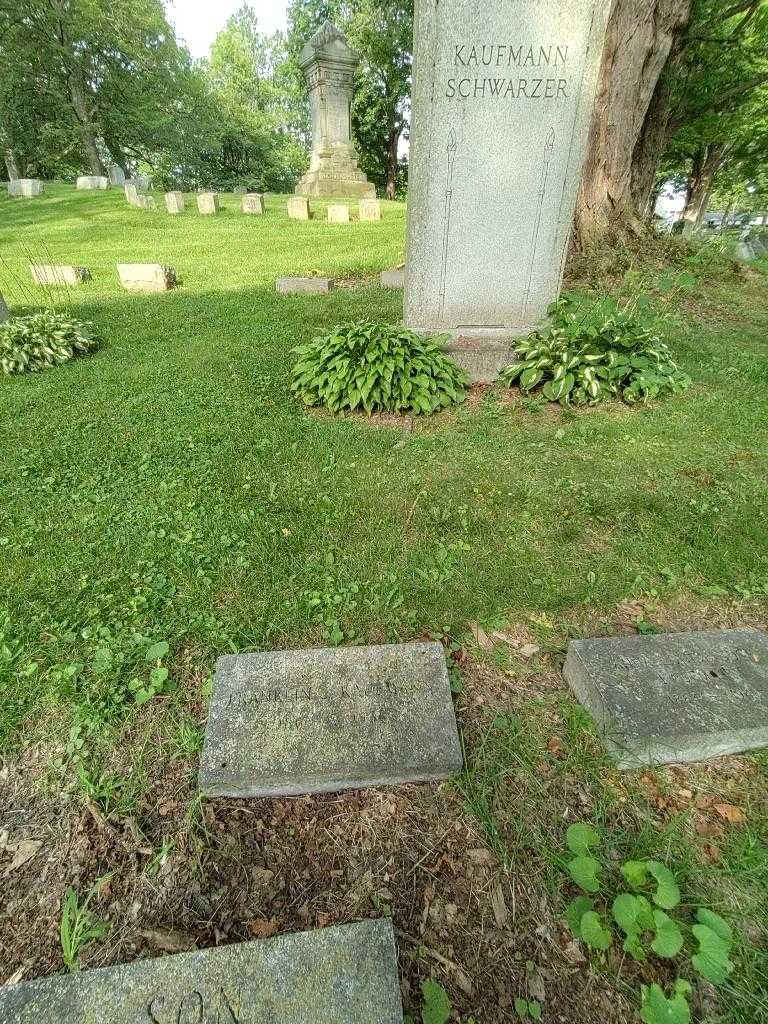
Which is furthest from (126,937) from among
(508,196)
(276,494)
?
(508,196)

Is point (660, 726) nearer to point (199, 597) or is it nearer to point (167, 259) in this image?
point (199, 597)

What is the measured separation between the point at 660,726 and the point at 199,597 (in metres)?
2.06

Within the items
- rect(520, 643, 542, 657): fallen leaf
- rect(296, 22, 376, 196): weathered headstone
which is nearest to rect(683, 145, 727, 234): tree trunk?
rect(296, 22, 376, 196): weathered headstone

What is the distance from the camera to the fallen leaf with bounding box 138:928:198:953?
1.40 metres

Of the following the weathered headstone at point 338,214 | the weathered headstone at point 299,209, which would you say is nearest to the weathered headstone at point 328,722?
the weathered headstone at point 338,214

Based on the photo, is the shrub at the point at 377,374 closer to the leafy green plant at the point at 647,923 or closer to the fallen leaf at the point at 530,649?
the fallen leaf at the point at 530,649

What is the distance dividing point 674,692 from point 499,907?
0.99 m

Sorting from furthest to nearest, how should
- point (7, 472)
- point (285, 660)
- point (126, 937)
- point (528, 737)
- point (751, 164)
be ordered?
1. point (751, 164)
2. point (7, 472)
3. point (285, 660)
4. point (528, 737)
5. point (126, 937)

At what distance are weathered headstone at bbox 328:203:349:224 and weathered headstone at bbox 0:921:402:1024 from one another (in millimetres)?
15616

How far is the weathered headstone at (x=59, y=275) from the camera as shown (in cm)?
850

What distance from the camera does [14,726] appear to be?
195cm

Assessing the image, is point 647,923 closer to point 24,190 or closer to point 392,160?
point 24,190

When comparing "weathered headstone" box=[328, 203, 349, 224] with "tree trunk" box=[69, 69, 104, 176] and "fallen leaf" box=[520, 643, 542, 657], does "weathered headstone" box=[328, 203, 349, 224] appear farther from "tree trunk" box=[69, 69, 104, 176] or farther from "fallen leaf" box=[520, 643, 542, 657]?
"tree trunk" box=[69, 69, 104, 176]

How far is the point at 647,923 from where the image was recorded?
138 centimetres
